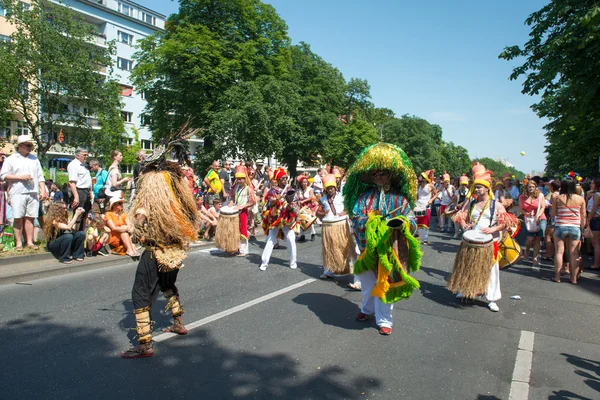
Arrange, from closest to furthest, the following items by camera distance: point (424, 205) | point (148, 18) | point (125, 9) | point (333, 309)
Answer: point (333, 309)
point (424, 205)
point (125, 9)
point (148, 18)

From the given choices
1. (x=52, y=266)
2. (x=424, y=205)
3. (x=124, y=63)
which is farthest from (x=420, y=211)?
(x=124, y=63)

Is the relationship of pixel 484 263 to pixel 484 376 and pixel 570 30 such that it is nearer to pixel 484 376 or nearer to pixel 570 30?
pixel 484 376

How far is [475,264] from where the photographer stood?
622 cm

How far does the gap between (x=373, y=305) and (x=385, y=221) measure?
3.81 feet

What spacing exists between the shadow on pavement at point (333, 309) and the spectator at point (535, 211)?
5489mm

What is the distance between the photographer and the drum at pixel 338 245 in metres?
7.24

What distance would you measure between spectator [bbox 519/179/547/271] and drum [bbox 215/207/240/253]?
6.41 metres

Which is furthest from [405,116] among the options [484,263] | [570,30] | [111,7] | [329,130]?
[484,263]

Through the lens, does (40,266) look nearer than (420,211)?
Yes

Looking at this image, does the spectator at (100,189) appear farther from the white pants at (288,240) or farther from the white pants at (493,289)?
the white pants at (493,289)

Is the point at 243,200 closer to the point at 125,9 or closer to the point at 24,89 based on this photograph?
the point at 24,89

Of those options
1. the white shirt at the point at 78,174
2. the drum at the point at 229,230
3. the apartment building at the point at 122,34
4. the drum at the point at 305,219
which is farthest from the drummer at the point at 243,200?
the apartment building at the point at 122,34

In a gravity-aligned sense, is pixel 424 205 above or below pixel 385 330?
above

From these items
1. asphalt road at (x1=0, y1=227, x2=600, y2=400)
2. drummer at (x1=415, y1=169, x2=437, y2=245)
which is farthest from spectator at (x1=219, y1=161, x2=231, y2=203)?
asphalt road at (x1=0, y1=227, x2=600, y2=400)
